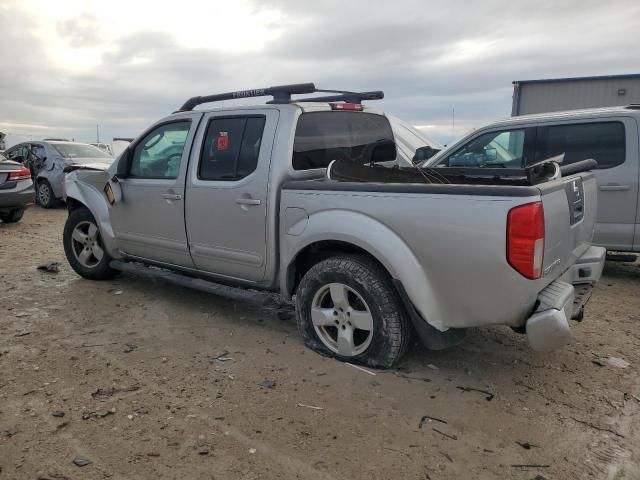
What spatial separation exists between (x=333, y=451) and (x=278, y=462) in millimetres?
281

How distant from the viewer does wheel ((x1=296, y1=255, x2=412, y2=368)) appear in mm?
3223

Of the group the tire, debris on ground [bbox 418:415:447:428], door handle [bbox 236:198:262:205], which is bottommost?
debris on ground [bbox 418:415:447:428]

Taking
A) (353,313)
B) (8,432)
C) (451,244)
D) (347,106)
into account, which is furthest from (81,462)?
(347,106)

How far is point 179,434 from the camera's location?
8.76 ft

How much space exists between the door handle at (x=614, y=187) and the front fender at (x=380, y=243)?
3.36m

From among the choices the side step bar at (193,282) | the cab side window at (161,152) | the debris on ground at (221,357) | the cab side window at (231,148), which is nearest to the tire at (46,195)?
the side step bar at (193,282)

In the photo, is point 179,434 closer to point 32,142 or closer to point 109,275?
point 109,275

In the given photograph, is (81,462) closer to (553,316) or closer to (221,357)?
(221,357)

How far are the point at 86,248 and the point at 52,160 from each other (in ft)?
23.6

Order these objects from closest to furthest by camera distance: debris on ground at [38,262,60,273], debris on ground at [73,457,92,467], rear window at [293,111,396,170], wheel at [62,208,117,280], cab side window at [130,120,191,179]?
debris on ground at [73,457,92,467] < rear window at [293,111,396,170] < cab side window at [130,120,191,179] < wheel at [62,208,117,280] < debris on ground at [38,262,60,273]

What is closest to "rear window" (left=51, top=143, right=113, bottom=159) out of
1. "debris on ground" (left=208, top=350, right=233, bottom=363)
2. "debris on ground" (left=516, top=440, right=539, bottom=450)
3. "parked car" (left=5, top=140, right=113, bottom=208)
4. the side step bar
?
"parked car" (left=5, top=140, right=113, bottom=208)

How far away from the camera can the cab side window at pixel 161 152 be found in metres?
4.50

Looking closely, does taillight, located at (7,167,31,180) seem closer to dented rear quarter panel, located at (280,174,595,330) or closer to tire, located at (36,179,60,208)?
tire, located at (36,179,60,208)

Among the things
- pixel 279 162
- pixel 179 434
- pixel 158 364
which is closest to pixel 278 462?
pixel 179 434
